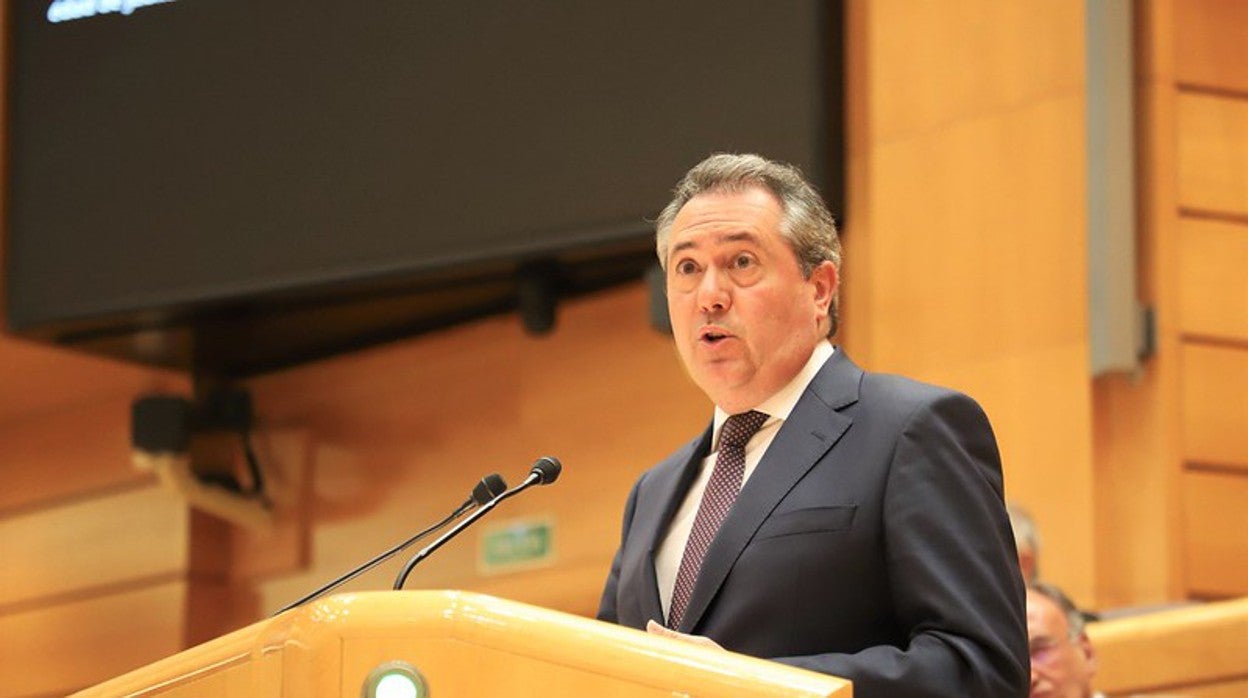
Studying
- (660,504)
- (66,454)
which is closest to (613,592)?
(660,504)

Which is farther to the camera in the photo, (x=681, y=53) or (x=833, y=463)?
(x=681, y=53)

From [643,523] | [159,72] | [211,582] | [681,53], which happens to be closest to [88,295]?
[159,72]

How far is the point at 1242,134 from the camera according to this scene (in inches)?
154

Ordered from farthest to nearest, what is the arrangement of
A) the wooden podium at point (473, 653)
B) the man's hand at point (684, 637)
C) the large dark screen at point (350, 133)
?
the large dark screen at point (350, 133) → the man's hand at point (684, 637) → the wooden podium at point (473, 653)

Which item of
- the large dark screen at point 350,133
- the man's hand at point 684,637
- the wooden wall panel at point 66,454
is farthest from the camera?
the wooden wall panel at point 66,454

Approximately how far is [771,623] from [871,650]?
118mm

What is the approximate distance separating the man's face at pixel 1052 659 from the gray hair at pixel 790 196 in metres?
0.97

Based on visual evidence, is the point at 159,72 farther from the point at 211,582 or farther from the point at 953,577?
the point at 953,577

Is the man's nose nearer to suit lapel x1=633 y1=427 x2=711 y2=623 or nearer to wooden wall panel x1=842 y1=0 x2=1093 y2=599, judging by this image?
suit lapel x1=633 y1=427 x2=711 y2=623

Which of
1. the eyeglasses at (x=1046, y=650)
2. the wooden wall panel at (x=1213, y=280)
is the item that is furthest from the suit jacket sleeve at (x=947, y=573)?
the wooden wall panel at (x=1213, y=280)

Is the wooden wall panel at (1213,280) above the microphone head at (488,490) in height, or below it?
above

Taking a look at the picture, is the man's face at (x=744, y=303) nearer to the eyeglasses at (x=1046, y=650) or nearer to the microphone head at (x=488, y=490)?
the microphone head at (x=488, y=490)

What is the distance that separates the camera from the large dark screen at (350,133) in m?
4.08

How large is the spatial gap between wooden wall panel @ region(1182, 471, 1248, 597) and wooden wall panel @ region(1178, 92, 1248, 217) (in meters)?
0.54
